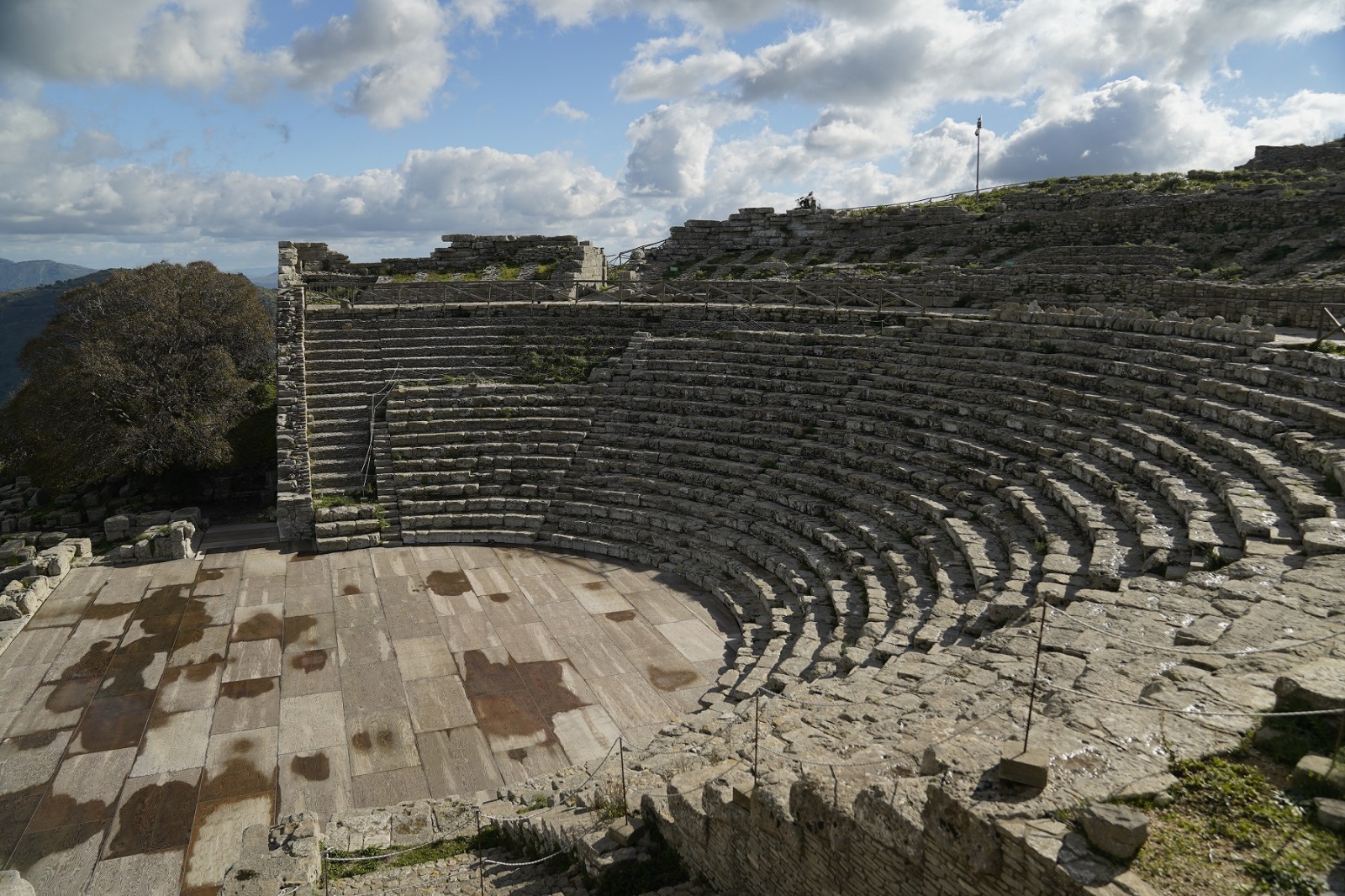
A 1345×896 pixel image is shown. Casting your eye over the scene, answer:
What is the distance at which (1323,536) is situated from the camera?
7.46 meters

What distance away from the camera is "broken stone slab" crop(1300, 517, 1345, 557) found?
7.32 metres

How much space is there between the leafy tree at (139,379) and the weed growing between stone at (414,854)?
12707mm

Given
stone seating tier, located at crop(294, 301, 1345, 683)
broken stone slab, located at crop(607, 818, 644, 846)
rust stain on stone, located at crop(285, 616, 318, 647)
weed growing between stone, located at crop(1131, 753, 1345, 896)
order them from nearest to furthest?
weed growing between stone, located at crop(1131, 753, 1345, 896) < broken stone slab, located at crop(607, 818, 644, 846) < stone seating tier, located at crop(294, 301, 1345, 683) < rust stain on stone, located at crop(285, 616, 318, 647)

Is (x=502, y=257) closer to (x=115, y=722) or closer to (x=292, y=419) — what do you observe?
(x=292, y=419)

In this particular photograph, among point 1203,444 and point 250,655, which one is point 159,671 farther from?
point 1203,444

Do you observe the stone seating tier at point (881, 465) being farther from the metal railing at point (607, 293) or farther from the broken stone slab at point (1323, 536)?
the metal railing at point (607, 293)

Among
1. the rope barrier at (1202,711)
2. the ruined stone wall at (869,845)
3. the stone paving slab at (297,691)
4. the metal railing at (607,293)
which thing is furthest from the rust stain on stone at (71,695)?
the metal railing at (607,293)

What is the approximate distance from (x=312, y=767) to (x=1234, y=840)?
8.41m

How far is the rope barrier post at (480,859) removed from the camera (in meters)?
6.58

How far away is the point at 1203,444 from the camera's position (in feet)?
34.5

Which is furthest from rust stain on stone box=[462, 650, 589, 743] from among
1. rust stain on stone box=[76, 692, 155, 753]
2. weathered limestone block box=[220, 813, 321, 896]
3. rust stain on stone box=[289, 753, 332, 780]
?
rust stain on stone box=[76, 692, 155, 753]

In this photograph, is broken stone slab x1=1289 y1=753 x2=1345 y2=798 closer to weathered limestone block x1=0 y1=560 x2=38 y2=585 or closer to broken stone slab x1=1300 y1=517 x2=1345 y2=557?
broken stone slab x1=1300 y1=517 x2=1345 y2=557

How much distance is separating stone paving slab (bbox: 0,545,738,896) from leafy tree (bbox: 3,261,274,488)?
137 inches

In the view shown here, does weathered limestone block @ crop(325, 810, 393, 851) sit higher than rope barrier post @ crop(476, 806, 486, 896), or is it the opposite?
rope barrier post @ crop(476, 806, 486, 896)
